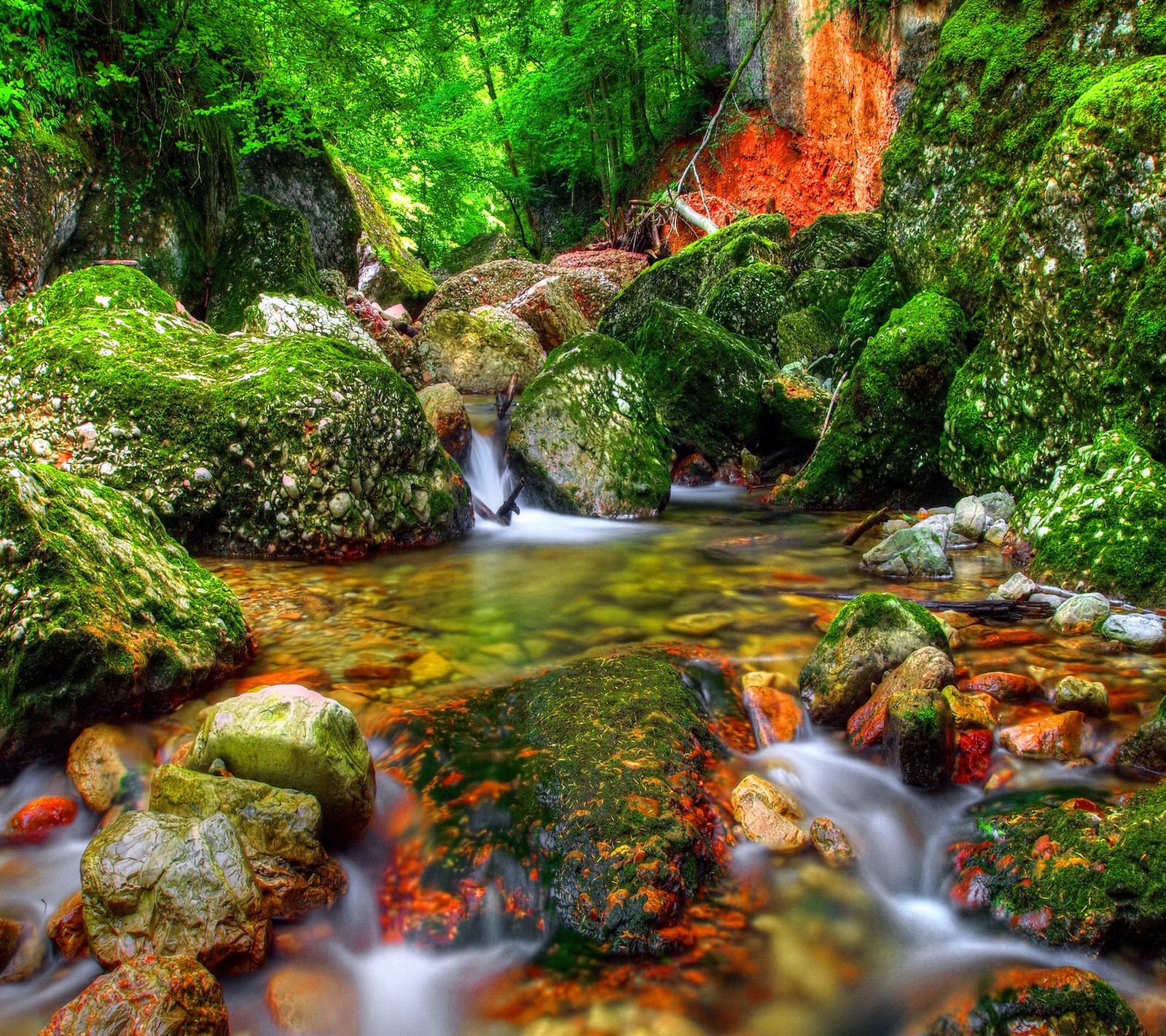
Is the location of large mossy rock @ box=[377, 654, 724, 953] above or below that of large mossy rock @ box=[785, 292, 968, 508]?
below

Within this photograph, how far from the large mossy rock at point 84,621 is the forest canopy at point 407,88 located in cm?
542

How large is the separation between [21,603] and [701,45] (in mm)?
20614

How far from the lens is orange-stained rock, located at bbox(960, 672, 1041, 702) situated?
2.92m

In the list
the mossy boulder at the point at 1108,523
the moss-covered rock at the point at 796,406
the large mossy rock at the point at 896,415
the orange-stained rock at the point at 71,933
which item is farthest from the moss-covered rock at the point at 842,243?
Result: the orange-stained rock at the point at 71,933

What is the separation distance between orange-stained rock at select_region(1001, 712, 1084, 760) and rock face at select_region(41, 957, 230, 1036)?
8.18 feet

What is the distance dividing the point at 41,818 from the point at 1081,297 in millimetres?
5620

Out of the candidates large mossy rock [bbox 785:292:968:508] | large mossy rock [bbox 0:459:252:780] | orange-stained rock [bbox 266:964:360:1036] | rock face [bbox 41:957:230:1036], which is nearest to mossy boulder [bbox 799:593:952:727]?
orange-stained rock [bbox 266:964:360:1036]

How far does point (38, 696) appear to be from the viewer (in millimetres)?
2467

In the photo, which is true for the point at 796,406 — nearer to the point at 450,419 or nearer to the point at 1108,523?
the point at 450,419

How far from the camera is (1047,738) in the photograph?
260 cm

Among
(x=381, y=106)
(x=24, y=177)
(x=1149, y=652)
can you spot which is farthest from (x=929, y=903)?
(x=381, y=106)

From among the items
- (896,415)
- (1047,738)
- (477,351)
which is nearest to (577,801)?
(1047,738)

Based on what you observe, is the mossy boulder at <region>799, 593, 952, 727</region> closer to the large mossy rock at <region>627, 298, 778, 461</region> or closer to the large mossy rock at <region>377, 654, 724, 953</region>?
the large mossy rock at <region>377, 654, 724, 953</region>

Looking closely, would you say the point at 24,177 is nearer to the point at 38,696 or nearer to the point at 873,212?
the point at 38,696
